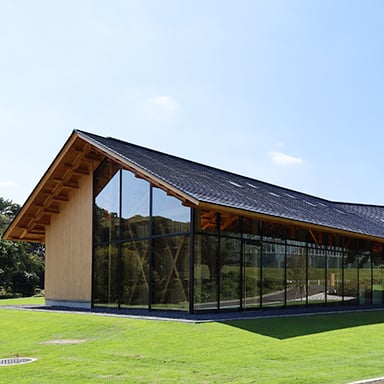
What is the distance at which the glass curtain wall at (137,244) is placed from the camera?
1527 centimetres

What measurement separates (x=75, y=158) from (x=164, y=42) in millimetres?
7038

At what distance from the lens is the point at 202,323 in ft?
40.3

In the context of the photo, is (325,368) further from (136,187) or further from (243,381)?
(136,187)

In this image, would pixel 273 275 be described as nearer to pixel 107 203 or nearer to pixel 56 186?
pixel 107 203

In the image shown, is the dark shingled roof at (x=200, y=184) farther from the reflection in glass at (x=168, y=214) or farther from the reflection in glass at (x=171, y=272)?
the reflection in glass at (x=171, y=272)

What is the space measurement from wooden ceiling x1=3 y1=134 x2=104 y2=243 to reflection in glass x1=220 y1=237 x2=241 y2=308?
20.8 feet

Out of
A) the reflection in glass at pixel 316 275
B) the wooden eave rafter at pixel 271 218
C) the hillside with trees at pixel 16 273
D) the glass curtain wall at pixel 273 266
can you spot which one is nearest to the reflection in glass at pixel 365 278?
the glass curtain wall at pixel 273 266

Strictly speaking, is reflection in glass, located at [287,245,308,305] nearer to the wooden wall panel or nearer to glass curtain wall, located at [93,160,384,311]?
glass curtain wall, located at [93,160,384,311]

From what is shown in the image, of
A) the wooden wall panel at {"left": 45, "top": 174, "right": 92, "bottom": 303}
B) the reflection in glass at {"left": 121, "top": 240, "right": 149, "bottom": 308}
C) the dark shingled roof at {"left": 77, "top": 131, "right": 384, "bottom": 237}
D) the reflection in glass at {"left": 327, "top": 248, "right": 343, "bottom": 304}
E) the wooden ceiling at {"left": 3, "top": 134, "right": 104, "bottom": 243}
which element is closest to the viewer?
the dark shingled roof at {"left": 77, "top": 131, "right": 384, "bottom": 237}

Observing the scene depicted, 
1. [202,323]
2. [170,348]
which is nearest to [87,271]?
[202,323]

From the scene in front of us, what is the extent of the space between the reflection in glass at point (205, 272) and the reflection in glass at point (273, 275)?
238cm

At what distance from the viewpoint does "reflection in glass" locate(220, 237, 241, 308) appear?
1539cm

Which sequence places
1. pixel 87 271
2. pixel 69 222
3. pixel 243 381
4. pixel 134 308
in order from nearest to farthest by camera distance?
pixel 243 381
pixel 134 308
pixel 87 271
pixel 69 222

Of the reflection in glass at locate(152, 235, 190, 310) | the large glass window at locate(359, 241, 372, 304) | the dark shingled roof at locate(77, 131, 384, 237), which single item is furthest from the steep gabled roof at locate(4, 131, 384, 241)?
the reflection in glass at locate(152, 235, 190, 310)
